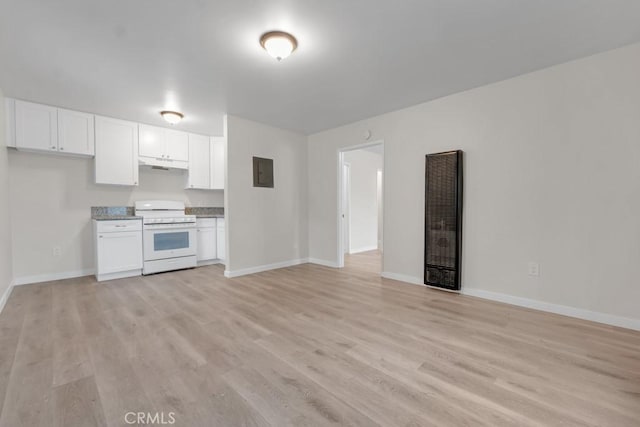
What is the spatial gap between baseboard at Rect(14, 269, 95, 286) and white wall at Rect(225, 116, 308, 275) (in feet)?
7.47

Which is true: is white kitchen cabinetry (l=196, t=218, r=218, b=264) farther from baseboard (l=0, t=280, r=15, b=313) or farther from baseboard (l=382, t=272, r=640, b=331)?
baseboard (l=382, t=272, r=640, b=331)

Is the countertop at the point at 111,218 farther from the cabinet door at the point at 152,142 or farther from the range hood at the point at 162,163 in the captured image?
the cabinet door at the point at 152,142

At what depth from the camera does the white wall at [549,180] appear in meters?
2.29

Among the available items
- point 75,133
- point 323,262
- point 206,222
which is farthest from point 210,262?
point 75,133

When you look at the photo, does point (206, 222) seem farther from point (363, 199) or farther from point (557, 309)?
point (557, 309)

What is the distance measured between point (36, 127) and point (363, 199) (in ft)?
19.2

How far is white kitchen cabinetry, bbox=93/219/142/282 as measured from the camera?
3.75m

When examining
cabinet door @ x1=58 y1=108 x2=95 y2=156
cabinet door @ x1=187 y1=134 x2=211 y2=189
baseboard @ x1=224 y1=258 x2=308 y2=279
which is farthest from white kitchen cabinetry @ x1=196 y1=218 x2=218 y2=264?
cabinet door @ x1=58 y1=108 x2=95 y2=156

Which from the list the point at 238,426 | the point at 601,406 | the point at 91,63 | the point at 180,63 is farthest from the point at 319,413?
the point at 91,63

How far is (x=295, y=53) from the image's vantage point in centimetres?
241

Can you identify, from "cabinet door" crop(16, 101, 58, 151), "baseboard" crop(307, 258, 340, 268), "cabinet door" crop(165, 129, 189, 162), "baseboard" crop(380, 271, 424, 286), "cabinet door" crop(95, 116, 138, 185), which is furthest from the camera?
"baseboard" crop(307, 258, 340, 268)

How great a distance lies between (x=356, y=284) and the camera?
3635mm

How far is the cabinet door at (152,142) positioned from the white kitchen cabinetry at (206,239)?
4.29ft

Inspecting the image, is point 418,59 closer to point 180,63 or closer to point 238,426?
point 180,63
